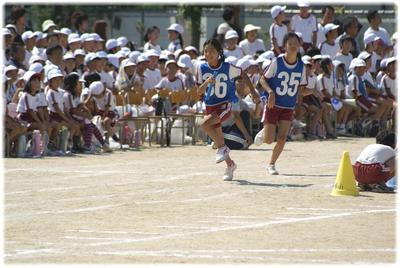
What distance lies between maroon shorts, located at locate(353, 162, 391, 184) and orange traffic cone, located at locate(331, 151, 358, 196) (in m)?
0.31

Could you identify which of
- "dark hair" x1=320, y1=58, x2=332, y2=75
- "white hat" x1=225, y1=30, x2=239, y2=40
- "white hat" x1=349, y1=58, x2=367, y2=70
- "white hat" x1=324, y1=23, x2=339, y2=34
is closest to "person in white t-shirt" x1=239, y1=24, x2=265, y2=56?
"white hat" x1=225, y1=30, x2=239, y2=40

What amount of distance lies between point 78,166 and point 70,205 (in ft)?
16.0

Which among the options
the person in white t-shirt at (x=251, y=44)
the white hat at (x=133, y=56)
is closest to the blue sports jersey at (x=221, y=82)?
the white hat at (x=133, y=56)

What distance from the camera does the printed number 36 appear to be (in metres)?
18.0

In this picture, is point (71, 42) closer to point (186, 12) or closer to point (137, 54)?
point (137, 54)

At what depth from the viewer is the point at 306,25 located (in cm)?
2702

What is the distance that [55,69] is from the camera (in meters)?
21.3

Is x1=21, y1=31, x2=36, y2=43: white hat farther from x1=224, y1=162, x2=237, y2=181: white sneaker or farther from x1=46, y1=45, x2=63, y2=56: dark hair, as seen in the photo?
x1=224, y1=162, x2=237, y2=181: white sneaker

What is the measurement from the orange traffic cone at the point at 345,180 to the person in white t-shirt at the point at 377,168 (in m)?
0.34

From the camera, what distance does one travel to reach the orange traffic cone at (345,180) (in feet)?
49.8

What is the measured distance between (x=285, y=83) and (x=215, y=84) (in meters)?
1.27

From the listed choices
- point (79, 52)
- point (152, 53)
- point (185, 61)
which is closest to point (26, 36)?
point (79, 52)

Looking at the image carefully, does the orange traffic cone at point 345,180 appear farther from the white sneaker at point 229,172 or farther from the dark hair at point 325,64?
the dark hair at point 325,64

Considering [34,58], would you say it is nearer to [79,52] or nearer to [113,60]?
[79,52]
